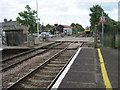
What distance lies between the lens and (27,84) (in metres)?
5.95

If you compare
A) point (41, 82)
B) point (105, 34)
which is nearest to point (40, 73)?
point (41, 82)

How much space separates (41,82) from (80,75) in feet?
5.07

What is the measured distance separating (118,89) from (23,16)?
35462mm

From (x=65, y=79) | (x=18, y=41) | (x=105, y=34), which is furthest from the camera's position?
(x=18, y=41)

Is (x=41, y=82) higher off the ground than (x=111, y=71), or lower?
lower

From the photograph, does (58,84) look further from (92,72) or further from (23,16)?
(23,16)

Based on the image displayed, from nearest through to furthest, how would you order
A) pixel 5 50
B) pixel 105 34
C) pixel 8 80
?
1. pixel 8 80
2. pixel 105 34
3. pixel 5 50

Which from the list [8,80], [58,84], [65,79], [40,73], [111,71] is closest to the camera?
[58,84]

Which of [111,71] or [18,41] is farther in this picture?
[18,41]

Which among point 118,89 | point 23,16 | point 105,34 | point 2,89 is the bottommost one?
point 2,89

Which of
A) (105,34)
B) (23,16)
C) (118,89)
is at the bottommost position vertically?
(118,89)

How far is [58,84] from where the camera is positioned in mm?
4734

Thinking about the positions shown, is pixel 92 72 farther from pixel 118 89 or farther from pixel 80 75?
pixel 118 89

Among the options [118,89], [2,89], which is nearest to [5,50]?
[2,89]
